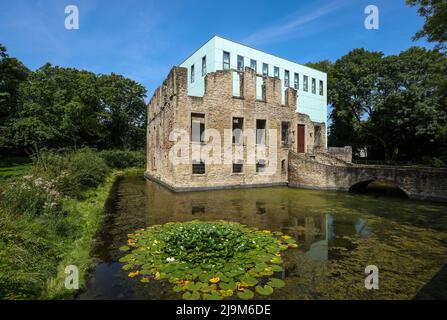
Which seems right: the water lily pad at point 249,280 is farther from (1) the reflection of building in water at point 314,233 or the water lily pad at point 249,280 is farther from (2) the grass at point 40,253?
(2) the grass at point 40,253

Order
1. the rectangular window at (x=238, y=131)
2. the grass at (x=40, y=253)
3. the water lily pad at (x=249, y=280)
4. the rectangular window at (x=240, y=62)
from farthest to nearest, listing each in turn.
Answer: the rectangular window at (x=240, y=62) < the rectangular window at (x=238, y=131) < the water lily pad at (x=249, y=280) < the grass at (x=40, y=253)

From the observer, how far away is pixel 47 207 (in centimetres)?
739

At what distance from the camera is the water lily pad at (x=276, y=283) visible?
4625 mm

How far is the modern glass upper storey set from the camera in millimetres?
23719

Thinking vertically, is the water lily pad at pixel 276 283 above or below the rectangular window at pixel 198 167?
below

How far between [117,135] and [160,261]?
41.6 m

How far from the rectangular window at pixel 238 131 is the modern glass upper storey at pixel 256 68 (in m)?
6.62

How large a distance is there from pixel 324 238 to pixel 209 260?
3.86m

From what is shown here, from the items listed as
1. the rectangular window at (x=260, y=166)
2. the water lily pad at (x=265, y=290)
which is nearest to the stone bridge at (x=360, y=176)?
the rectangular window at (x=260, y=166)

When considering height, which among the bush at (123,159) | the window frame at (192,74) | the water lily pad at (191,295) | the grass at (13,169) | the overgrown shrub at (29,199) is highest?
the window frame at (192,74)

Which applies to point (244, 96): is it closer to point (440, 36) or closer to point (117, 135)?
point (440, 36)

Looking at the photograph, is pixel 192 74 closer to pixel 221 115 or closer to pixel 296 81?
pixel 221 115

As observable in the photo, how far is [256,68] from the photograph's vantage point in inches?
1048

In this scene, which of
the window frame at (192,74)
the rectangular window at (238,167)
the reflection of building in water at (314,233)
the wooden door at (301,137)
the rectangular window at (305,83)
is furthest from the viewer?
the rectangular window at (305,83)
